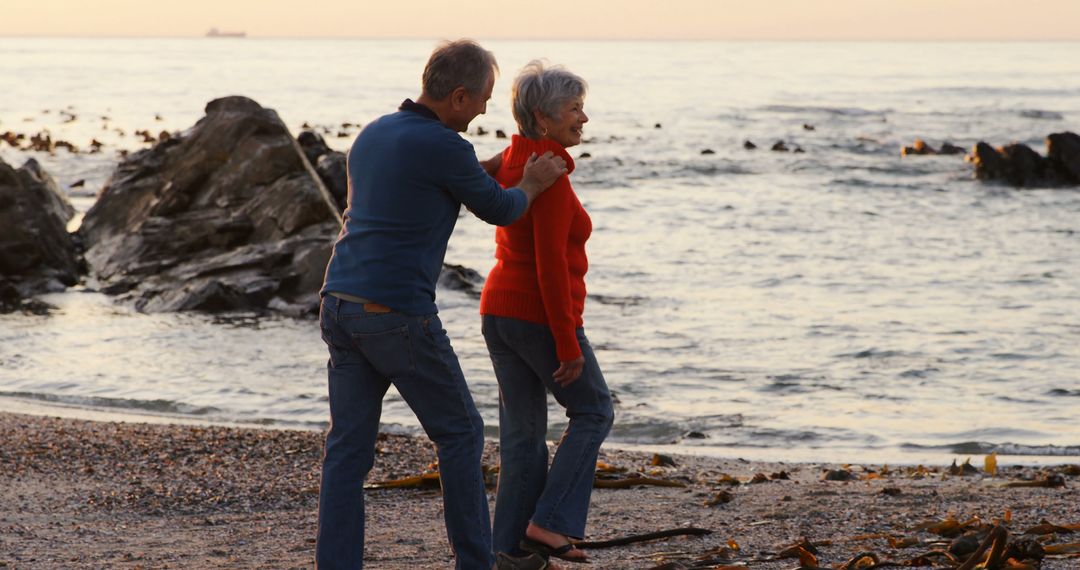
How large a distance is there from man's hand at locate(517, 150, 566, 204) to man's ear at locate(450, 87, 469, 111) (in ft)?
1.14

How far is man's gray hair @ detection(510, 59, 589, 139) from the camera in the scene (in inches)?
167

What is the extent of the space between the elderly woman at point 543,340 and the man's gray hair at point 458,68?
38cm

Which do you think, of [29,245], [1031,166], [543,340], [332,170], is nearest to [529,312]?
[543,340]

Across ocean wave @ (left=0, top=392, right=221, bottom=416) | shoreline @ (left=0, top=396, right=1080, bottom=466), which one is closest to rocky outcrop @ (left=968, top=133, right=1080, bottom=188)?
shoreline @ (left=0, top=396, right=1080, bottom=466)

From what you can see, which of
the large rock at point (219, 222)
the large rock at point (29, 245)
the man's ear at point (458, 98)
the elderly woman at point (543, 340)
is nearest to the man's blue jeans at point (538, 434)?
the elderly woman at point (543, 340)

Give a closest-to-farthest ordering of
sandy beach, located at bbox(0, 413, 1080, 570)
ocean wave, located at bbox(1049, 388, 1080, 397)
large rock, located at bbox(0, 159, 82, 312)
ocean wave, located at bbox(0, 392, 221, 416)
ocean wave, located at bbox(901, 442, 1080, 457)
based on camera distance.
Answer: sandy beach, located at bbox(0, 413, 1080, 570) < ocean wave, located at bbox(901, 442, 1080, 457) < ocean wave, located at bbox(0, 392, 221, 416) < ocean wave, located at bbox(1049, 388, 1080, 397) < large rock, located at bbox(0, 159, 82, 312)

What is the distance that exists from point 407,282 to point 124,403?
7.00 metres

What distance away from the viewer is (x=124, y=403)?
33.4 feet

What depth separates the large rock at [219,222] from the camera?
14320 mm

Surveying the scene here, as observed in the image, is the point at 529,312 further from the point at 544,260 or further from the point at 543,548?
the point at 543,548

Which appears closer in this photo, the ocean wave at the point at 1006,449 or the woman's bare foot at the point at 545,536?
the woman's bare foot at the point at 545,536

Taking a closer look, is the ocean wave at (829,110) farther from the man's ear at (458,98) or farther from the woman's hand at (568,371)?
the man's ear at (458,98)

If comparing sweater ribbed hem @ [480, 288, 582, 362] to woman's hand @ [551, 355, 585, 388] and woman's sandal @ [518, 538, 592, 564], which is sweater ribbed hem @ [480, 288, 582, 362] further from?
woman's sandal @ [518, 538, 592, 564]

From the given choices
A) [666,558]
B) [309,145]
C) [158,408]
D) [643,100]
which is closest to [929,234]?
[309,145]
